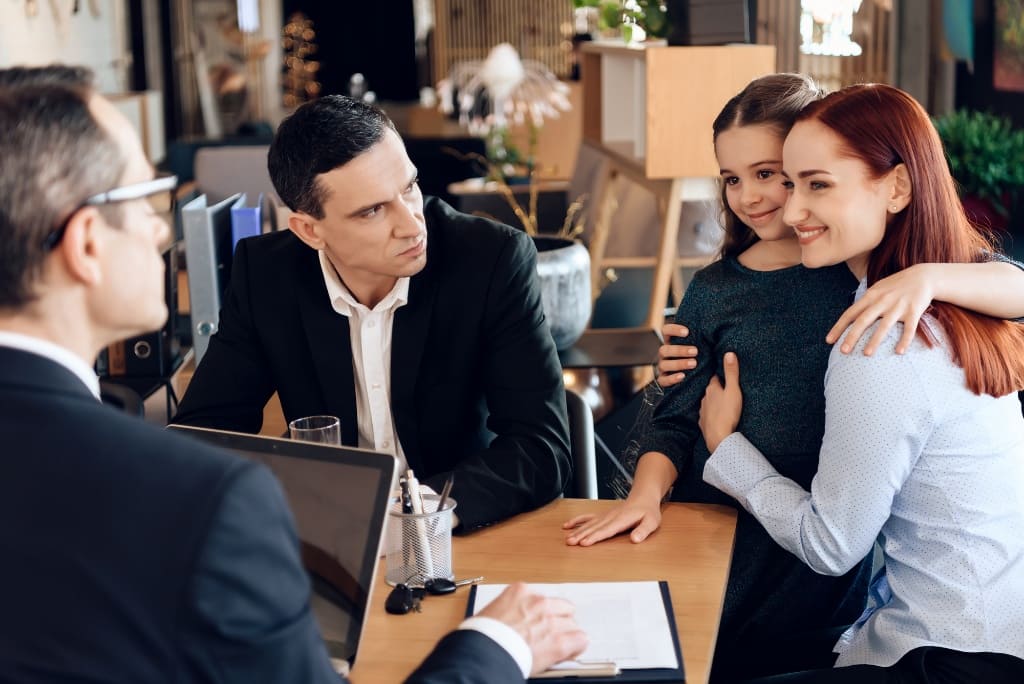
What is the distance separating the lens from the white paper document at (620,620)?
4.06 feet

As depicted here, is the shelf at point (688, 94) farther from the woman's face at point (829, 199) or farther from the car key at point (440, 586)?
the car key at point (440, 586)

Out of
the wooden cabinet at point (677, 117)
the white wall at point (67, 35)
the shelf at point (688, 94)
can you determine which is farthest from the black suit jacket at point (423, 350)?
the white wall at point (67, 35)

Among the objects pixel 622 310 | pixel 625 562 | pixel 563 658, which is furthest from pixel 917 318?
pixel 622 310

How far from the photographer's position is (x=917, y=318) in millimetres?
1474

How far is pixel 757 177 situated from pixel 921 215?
0.31 meters

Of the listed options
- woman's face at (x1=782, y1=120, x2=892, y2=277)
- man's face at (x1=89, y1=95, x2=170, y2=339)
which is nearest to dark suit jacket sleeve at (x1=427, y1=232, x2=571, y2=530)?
woman's face at (x1=782, y1=120, x2=892, y2=277)

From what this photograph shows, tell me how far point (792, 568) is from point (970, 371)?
47 centimetres

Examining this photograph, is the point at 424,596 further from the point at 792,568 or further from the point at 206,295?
the point at 206,295

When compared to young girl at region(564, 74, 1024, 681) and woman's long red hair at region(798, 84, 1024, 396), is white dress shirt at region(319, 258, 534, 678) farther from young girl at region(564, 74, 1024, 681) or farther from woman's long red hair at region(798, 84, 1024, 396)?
woman's long red hair at region(798, 84, 1024, 396)

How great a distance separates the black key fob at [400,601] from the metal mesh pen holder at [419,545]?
4 centimetres

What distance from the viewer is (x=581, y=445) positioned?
2.03 metres

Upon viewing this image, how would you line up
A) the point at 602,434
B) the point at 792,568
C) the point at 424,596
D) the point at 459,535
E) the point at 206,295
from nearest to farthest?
the point at 424,596 → the point at 459,535 → the point at 792,568 → the point at 206,295 → the point at 602,434

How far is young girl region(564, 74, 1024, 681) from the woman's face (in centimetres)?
15

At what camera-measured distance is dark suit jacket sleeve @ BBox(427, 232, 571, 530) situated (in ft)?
5.60
